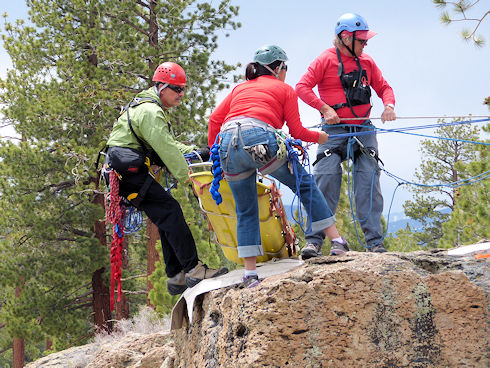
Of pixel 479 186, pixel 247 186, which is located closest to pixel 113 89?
pixel 479 186

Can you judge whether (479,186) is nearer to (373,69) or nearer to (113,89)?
(373,69)

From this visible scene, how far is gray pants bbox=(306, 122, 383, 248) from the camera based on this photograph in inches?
193

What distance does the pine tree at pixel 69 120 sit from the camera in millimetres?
14750

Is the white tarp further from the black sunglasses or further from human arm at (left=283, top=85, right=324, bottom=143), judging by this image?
the black sunglasses

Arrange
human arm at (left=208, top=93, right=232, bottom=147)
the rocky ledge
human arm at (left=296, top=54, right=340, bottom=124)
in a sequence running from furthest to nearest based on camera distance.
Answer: human arm at (left=296, top=54, right=340, bottom=124) < human arm at (left=208, top=93, right=232, bottom=147) < the rocky ledge

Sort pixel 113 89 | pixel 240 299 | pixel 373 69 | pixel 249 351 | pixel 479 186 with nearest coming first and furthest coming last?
pixel 249 351 → pixel 240 299 → pixel 373 69 → pixel 479 186 → pixel 113 89

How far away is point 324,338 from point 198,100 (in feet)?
40.8

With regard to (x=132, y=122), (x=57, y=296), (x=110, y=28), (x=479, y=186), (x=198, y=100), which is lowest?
(x=57, y=296)

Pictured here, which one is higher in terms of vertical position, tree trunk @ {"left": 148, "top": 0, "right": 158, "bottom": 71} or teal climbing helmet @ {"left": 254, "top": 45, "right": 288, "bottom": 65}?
tree trunk @ {"left": 148, "top": 0, "right": 158, "bottom": 71}

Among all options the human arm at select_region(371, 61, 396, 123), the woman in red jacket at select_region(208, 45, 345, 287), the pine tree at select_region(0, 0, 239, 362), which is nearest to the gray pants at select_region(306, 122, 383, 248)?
the human arm at select_region(371, 61, 396, 123)

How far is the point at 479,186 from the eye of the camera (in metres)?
12.2

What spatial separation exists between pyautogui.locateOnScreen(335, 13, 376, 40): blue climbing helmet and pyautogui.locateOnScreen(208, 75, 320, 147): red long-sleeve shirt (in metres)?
1.13

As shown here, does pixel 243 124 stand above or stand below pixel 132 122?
below

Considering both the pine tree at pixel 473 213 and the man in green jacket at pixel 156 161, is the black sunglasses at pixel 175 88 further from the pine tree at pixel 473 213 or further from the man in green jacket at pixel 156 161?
the pine tree at pixel 473 213
